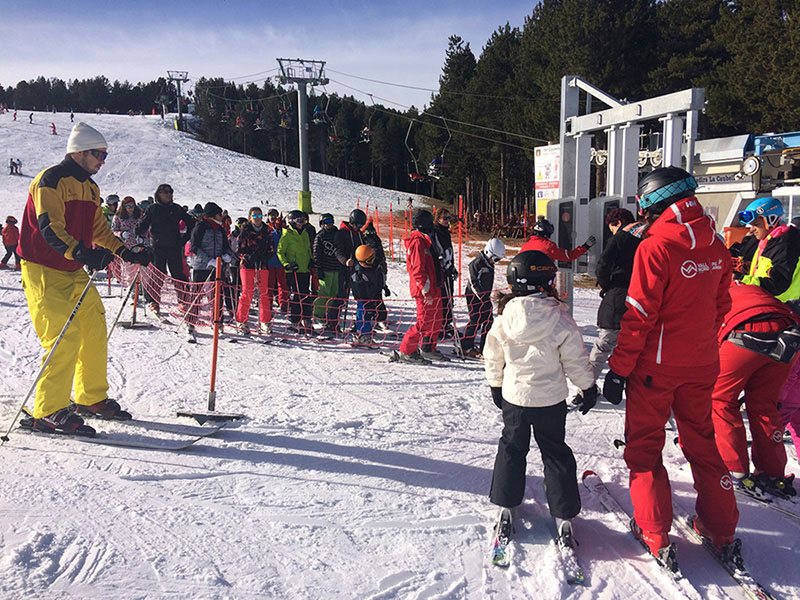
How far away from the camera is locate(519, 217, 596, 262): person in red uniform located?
625cm

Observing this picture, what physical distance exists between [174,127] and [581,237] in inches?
2559

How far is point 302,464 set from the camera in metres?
4.06

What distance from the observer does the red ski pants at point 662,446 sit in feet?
9.82

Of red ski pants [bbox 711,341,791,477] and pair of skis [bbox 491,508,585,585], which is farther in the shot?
red ski pants [bbox 711,341,791,477]

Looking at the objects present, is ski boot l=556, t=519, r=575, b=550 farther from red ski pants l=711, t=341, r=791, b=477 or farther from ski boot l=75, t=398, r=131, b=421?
ski boot l=75, t=398, r=131, b=421

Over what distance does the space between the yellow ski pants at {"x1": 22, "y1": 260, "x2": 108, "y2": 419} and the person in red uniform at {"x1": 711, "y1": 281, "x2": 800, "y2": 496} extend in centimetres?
464

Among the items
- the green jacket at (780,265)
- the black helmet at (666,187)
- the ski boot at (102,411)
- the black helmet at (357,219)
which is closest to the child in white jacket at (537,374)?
the black helmet at (666,187)

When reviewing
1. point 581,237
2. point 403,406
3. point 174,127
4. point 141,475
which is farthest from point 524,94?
point 174,127

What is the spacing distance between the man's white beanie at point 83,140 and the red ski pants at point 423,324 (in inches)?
147

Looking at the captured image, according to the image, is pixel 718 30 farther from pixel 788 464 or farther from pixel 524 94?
pixel 788 464

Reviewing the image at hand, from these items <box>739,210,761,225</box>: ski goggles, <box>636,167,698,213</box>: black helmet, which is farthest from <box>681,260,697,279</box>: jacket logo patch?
<box>739,210,761,225</box>: ski goggles

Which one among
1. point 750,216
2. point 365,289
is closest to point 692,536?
point 750,216

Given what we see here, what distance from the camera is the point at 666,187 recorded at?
3104mm

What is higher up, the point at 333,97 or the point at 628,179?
the point at 333,97
